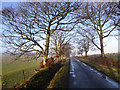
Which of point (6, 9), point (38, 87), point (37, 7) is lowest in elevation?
point (38, 87)

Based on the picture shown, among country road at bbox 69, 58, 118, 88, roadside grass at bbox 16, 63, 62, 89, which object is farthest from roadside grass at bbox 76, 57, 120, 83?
Result: roadside grass at bbox 16, 63, 62, 89

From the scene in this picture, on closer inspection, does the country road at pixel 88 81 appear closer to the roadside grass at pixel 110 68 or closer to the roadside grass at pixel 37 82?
the roadside grass at pixel 110 68

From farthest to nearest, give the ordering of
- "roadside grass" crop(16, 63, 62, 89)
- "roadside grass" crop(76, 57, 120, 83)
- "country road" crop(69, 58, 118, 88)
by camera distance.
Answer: "roadside grass" crop(76, 57, 120, 83), "country road" crop(69, 58, 118, 88), "roadside grass" crop(16, 63, 62, 89)

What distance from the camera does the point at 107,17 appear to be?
13469mm

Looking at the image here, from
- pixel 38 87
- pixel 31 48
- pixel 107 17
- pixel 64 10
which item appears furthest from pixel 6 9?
pixel 107 17

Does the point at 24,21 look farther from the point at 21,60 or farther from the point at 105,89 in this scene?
the point at 105,89

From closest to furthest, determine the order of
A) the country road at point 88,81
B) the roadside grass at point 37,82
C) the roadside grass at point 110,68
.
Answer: the roadside grass at point 37,82 < the country road at point 88,81 < the roadside grass at point 110,68

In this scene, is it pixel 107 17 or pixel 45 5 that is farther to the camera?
pixel 107 17

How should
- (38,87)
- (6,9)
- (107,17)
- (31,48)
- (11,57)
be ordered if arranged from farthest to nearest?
(107,17) < (31,48) < (11,57) < (6,9) < (38,87)

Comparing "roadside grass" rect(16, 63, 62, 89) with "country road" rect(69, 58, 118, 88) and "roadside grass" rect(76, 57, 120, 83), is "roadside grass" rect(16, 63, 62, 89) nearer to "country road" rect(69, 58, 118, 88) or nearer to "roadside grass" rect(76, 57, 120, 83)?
"country road" rect(69, 58, 118, 88)

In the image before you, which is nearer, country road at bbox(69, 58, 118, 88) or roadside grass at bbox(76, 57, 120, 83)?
country road at bbox(69, 58, 118, 88)

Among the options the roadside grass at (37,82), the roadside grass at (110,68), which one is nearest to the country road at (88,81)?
the roadside grass at (110,68)

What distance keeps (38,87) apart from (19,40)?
6.13 m

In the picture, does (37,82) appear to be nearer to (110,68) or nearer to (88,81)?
(88,81)
